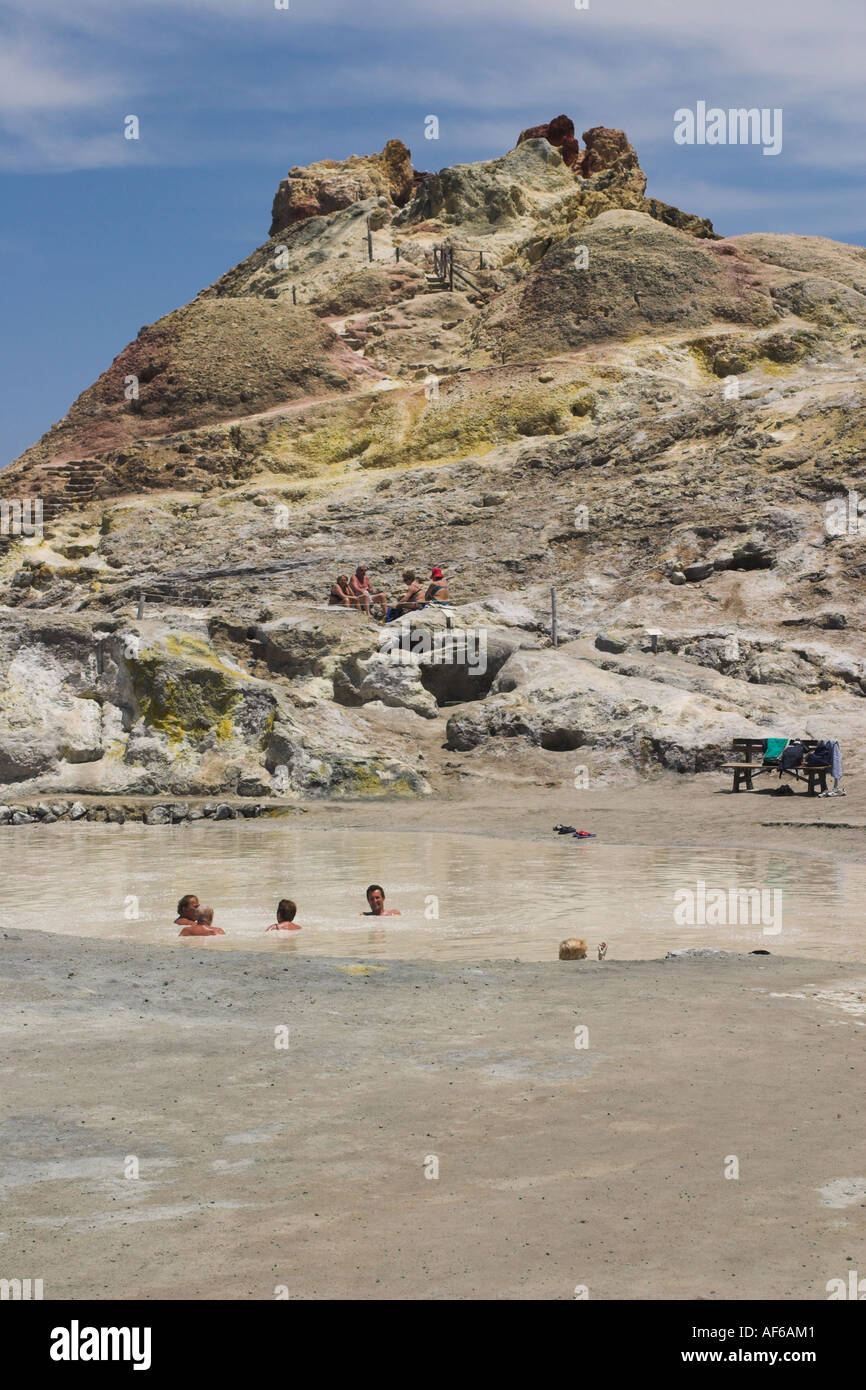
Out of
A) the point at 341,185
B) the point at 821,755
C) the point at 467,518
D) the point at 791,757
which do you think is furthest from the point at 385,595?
the point at 341,185

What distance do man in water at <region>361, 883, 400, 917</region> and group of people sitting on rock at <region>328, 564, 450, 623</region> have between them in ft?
44.3

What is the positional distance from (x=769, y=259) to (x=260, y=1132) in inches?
1589

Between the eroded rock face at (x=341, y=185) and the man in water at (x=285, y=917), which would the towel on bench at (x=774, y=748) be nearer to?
the man in water at (x=285, y=917)

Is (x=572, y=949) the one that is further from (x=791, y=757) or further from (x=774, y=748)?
(x=774, y=748)

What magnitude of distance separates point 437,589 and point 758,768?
870 centimetres

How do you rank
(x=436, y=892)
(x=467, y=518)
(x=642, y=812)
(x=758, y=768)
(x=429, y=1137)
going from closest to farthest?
(x=429, y=1137)
(x=436, y=892)
(x=642, y=812)
(x=758, y=768)
(x=467, y=518)

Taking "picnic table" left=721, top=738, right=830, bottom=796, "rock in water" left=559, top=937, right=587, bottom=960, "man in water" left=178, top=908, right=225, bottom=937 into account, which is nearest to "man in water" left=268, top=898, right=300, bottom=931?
"man in water" left=178, top=908, right=225, bottom=937

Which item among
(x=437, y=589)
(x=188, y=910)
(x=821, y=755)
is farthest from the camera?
(x=437, y=589)

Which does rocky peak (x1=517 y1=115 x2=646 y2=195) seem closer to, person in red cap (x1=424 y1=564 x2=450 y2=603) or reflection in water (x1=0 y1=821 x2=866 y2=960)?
person in red cap (x1=424 y1=564 x2=450 y2=603)

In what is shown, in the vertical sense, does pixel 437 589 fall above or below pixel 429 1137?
above

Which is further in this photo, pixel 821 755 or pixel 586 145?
pixel 586 145

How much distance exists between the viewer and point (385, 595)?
2578 cm

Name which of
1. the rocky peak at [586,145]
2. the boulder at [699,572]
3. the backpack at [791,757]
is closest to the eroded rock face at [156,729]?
the backpack at [791,757]

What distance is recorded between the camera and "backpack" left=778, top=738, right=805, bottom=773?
17.2 m
